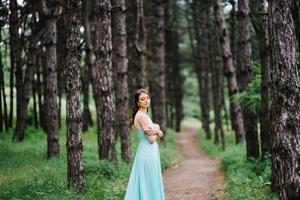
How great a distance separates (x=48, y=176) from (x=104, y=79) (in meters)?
3.39

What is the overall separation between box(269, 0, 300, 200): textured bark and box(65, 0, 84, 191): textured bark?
4.16 m

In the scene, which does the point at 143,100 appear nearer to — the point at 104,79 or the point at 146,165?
the point at 146,165

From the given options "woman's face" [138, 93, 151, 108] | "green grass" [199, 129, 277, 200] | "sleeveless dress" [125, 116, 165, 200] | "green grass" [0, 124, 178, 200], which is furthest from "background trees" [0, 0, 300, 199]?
"sleeveless dress" [125, 116, 165, 200]

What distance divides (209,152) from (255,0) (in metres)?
10.3

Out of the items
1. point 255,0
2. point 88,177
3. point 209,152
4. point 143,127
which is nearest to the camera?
point 143,127

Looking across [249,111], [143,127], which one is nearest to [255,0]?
[249,111]

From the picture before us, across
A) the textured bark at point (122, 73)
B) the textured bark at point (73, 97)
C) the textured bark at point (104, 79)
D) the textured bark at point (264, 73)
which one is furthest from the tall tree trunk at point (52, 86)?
the textured bark at point (264, 73)

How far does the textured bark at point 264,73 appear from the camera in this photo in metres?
11.1

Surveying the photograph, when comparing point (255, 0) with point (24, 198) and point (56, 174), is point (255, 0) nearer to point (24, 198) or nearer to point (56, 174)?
point (56, 174)

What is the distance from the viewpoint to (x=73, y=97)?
9758 millimetres

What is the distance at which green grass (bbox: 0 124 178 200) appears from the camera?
948cm

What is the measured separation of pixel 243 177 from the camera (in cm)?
1206

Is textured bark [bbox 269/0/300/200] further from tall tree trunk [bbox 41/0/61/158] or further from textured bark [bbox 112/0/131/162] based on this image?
tall tree trunk [bbox 41/0/61/158]

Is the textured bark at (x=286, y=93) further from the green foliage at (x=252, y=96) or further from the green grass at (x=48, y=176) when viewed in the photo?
the green foliage at (x=252, y=96)
